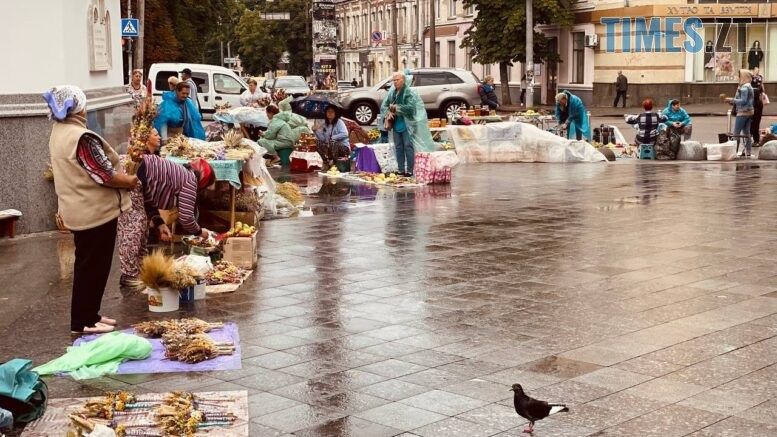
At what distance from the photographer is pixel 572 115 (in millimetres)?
21719

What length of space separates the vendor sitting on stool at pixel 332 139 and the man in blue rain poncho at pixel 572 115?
178 inches

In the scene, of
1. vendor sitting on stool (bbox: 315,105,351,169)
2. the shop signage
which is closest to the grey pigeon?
the shop signage

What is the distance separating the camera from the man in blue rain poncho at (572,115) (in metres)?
21.6

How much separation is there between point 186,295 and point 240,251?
135 cm

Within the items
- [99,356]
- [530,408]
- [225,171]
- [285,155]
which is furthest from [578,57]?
[530,408]

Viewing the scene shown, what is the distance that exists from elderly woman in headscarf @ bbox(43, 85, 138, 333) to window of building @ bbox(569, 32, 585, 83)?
3908 cm

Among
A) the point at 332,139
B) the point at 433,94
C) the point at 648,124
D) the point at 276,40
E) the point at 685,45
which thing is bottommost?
the point at 332,139

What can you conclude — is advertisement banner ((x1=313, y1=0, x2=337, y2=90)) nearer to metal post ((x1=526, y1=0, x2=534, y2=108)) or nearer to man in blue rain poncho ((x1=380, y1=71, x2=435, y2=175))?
metal post ((x1=526, y1=0, x2=534, y2=108))

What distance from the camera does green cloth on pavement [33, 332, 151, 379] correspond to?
259 inches

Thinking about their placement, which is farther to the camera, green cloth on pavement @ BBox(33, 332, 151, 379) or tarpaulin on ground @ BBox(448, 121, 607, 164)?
tarpaulin on ground @ BBox(448, 121, 607, 164)

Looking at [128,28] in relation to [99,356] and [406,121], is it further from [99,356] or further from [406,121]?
[99,356]

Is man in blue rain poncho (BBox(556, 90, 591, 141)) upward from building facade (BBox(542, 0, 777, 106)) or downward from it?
downward

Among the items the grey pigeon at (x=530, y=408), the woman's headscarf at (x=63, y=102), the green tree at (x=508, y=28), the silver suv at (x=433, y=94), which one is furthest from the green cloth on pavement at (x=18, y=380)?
the green tree at (x=508, y=28)

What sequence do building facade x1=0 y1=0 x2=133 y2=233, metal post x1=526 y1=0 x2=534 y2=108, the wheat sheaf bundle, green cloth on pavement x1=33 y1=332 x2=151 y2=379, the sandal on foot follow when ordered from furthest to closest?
metal post x1=526 y1=0 x2=534 y2=108 → building facade x1=0 y1=0 x2=133 y2=233 → the wheat sheaf bundle → the sandal on foot → green cloth on pavement x1=33 y1=332 x2=151 y2=379
